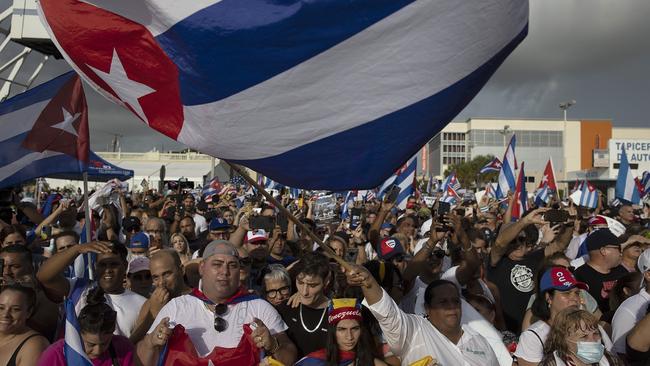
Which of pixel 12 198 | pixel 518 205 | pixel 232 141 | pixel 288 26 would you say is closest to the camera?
pixel 288 26

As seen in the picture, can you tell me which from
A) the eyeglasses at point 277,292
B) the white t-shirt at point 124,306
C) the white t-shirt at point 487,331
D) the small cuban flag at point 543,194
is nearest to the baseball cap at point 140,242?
the white t-shirt at point 124,306

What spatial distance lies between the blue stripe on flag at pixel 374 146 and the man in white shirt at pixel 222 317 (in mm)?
874

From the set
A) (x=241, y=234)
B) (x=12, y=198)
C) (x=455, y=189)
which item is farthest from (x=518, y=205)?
(x=455, y=189)

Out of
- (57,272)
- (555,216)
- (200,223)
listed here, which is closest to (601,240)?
(555,216)

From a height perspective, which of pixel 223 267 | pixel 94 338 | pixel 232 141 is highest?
pixel 232 141

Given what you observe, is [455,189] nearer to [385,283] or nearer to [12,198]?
[12,198]

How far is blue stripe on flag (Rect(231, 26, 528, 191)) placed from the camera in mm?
3219

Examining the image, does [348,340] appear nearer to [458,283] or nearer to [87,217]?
[458,283]

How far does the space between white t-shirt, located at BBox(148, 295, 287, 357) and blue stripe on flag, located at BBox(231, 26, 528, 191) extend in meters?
1.00

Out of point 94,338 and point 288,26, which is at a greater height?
point 288,26

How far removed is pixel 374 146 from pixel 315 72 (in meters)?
0.49

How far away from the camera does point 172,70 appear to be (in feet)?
11.0

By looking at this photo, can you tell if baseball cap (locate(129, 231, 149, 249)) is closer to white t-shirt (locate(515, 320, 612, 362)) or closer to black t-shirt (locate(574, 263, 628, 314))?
white t-shirt (locate(515, 320, 612, 362))

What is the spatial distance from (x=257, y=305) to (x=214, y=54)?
5.40 ft
